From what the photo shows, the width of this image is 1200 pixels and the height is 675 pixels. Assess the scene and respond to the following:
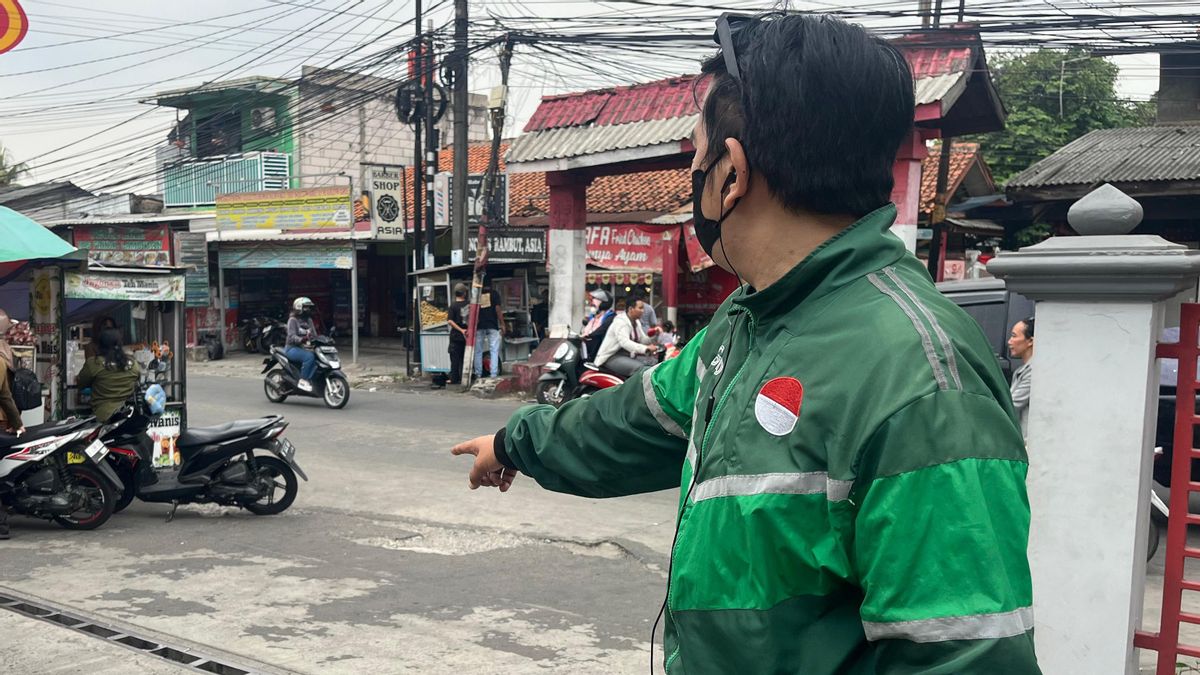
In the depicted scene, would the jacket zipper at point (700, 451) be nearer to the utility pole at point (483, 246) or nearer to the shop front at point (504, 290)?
the utility pole at point (483, 246)

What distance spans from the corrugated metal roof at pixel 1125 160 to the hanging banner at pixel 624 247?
5.06 meters

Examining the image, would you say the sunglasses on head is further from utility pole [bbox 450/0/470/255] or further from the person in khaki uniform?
utility pole [bbox 450/0/470/255]

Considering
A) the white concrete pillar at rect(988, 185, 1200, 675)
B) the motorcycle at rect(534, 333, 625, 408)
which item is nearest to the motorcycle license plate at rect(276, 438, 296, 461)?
the motorcycle at rect(534, 333, 625, 408)

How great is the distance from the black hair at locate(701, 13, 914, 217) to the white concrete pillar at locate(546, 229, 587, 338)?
12626mm

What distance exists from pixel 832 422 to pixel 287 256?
20.3 metres

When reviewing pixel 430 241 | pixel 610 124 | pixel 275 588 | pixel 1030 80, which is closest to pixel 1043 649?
pixel 275 588

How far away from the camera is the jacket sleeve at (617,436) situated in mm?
1905

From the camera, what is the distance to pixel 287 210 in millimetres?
20531

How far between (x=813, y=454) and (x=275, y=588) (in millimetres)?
4641

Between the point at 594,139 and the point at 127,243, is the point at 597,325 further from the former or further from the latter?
the point at 127,243

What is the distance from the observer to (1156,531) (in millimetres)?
5789

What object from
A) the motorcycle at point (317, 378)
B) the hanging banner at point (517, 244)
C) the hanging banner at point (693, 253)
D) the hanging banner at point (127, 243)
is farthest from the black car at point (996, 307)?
the hanging banner at point (127, 243)

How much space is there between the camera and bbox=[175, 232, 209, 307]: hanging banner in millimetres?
20609

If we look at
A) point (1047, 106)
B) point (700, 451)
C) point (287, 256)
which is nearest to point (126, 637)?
point (700, 451)
